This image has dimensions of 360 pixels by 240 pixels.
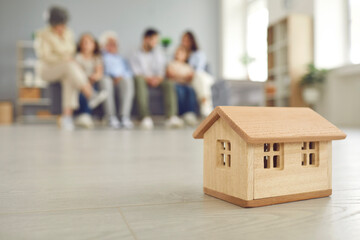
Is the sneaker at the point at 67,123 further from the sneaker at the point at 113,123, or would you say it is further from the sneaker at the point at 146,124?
the sneaker at the point at 146,124

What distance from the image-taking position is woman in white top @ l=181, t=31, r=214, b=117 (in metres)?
3.84

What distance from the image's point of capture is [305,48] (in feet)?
15.6

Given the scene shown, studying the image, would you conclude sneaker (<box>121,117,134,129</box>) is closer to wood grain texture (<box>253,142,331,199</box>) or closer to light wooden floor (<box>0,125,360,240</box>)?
light wooden floor (<box>0,125,360,240</box>)

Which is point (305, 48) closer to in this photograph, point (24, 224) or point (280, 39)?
point (280, 39)

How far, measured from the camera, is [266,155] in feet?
1.39

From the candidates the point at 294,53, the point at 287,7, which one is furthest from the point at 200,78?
the point at 287,7

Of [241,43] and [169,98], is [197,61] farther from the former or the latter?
[241,43]

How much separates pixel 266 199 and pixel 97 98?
317 centimetres

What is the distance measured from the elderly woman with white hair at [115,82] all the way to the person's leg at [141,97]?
0.06 meters

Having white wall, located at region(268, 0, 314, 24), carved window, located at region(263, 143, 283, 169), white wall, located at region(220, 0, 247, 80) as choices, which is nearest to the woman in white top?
white wall, located at region(268, 0, 314, 24)

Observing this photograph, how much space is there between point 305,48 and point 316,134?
185 inches

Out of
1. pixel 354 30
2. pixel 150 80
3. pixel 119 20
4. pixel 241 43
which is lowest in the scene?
pixel 150 80

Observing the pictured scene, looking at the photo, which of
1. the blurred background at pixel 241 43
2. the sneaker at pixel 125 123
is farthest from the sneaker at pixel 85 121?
the blurred background at pixel 241 43

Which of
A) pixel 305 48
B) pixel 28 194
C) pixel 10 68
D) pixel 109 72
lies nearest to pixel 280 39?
pixel 305 48
